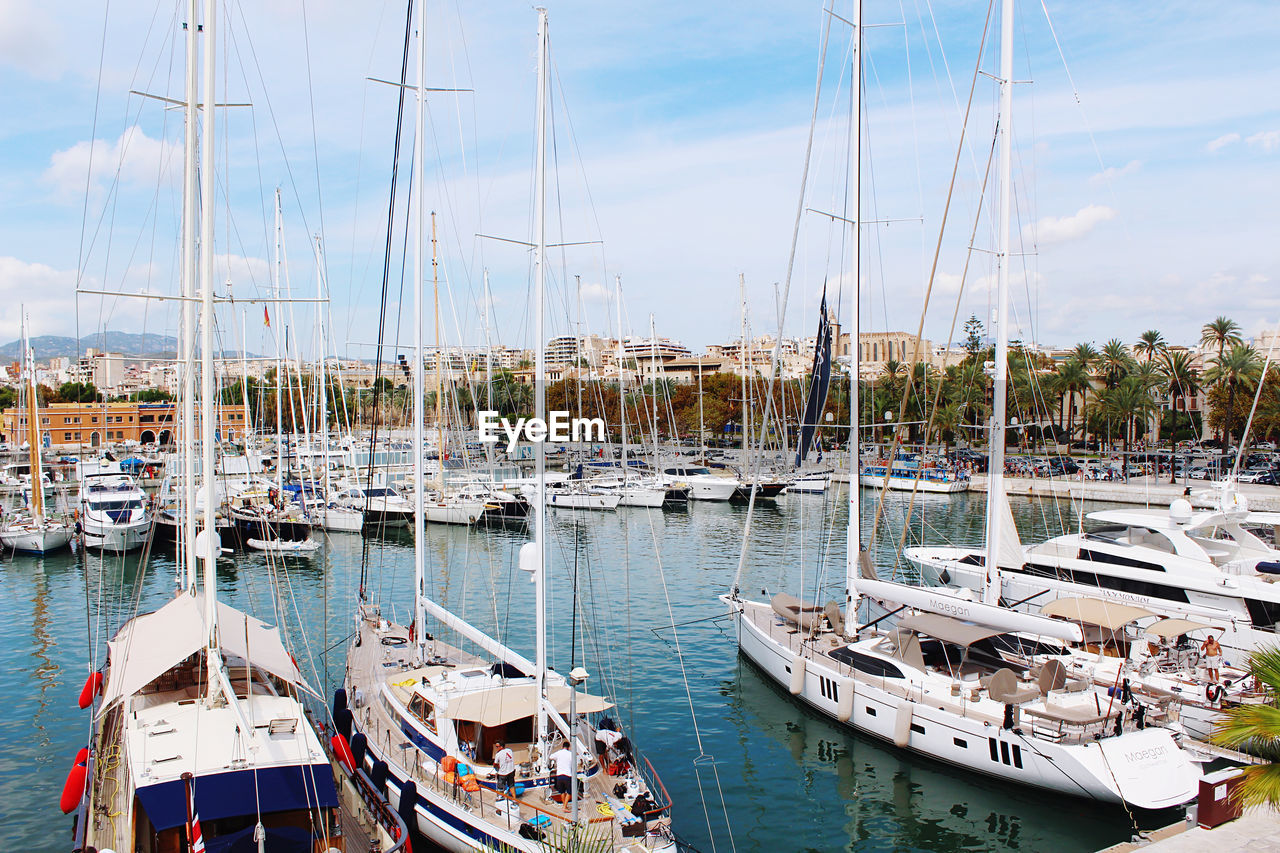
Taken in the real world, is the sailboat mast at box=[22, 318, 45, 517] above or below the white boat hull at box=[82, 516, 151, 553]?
above

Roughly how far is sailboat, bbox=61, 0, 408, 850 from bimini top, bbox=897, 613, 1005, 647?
12065mm

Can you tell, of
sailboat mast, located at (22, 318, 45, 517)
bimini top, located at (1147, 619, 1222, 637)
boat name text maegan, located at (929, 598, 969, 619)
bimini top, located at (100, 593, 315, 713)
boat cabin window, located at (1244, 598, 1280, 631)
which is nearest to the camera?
bimini top, located at (100, 593, 315, 713)

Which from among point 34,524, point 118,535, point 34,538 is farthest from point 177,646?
point 34,524

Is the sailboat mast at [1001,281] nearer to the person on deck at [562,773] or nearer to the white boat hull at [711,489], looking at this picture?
the person on deck at [562,773]

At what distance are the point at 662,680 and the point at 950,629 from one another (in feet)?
25.8

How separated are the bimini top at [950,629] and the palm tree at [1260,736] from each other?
355 inches

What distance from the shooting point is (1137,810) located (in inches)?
609

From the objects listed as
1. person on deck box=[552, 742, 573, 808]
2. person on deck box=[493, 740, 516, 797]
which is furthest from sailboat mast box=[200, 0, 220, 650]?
person on deck box=[552, 742, 573, 808]

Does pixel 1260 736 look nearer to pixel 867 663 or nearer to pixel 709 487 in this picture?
pixel 867 663

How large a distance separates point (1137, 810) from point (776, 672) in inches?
329

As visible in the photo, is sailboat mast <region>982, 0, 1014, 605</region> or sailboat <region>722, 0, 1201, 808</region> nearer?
sailboat <region>722, 0, 1201, 808</region>

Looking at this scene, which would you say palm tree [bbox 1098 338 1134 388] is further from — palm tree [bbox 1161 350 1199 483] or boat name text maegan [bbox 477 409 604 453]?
boat name text maegan [bbox 477 409 604 453]

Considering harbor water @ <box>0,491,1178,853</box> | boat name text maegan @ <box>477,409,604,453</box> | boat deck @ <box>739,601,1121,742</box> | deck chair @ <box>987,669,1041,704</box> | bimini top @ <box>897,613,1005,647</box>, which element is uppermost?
boat name text maegan @ <box>477,409,604,453</box>

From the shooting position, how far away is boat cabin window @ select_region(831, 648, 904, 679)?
1864 cm
